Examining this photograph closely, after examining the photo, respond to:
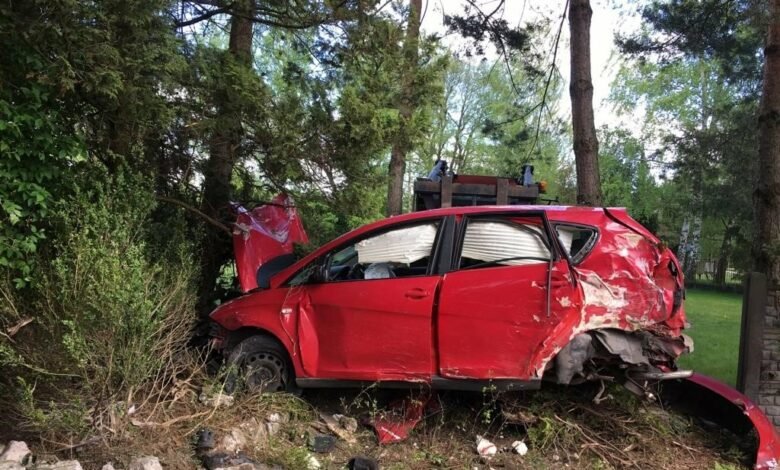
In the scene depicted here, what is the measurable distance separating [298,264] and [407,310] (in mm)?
1210

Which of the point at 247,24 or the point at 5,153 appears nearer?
the point at 5,153

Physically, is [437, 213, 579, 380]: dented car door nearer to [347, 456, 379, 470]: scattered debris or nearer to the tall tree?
[347, 456, 379, 470]: scattered debris

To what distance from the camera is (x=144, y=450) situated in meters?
3.85

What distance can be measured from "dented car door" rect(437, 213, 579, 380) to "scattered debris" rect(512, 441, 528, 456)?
0.67 m

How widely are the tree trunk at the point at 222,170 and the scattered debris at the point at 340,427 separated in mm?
2387

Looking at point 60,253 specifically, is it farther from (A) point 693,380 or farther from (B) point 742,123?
(B) point 742,123

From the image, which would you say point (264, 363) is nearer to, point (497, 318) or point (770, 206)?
point (497, 318)

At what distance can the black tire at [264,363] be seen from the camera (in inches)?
191

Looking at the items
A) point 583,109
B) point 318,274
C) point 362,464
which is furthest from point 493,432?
point 583,109

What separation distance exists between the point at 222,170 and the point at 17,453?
3.44 m

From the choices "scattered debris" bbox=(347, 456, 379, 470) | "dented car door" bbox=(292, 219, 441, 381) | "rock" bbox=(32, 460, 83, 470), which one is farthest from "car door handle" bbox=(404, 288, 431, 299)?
"rock" bbox=(32, 460, 83, 470)

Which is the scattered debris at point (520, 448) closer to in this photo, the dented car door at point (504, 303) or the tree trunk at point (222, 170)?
the dented car door at point (504, 303)

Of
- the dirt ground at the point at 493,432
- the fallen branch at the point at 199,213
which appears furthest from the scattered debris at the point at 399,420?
the fallen branch at the point at 199,213

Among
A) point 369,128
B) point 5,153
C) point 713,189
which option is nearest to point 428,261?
point 369,128
